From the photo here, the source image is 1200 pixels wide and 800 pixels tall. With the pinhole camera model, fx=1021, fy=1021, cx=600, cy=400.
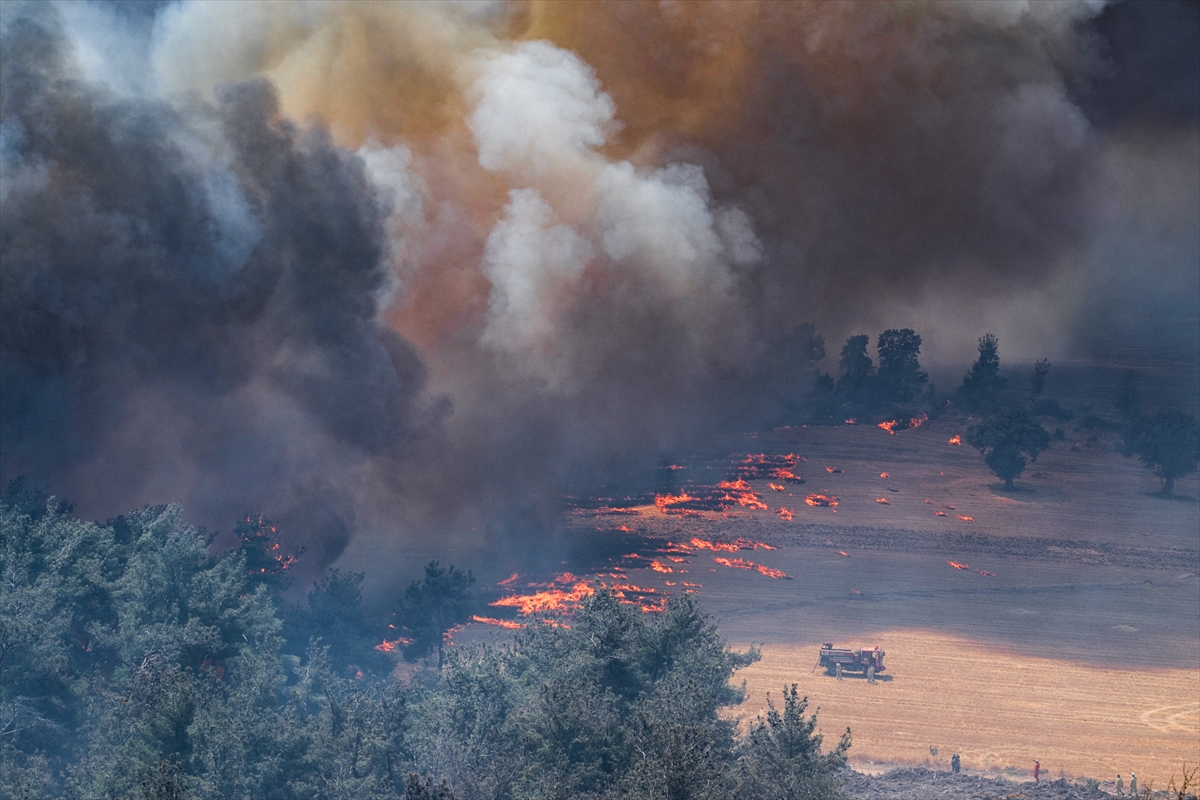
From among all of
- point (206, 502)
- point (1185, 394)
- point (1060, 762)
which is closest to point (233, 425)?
point (206, 502)

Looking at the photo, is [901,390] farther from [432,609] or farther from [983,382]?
[432,609]

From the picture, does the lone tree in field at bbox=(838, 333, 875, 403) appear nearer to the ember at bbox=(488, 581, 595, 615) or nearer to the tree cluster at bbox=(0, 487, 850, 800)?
the ember at bbox=(488, 581, 595, 615)

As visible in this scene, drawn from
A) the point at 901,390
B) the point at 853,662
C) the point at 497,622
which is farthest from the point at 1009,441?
the point at 497,622

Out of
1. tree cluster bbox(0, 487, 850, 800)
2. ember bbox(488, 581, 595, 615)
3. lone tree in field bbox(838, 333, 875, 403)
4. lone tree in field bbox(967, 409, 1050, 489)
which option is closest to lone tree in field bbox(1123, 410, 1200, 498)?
lone tree in field bbox(967, 409, 1050, 489)

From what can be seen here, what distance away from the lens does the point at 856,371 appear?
2034 inches

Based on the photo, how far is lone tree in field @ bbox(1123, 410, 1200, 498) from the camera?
43.7m

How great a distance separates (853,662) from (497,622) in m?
11.1

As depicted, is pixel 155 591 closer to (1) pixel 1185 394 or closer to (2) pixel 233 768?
(2) pixel 233 768

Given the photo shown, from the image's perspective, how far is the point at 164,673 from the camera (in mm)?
21172

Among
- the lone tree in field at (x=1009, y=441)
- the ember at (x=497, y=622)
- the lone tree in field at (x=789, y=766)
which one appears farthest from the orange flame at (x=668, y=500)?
the lone tree in field at (x=789, y=766)

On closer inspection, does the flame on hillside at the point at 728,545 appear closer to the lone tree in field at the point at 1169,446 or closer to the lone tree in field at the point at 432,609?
the lone tree in field at the point at 432,609

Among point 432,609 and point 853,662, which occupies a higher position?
point 432,609

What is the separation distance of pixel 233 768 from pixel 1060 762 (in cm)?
2019

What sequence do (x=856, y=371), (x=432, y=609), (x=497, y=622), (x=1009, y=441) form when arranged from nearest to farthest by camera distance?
(x=432, y=609) → (x=497, y=622) → (x=1009, y=441) → (x=856, y=371)
